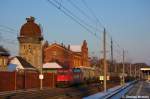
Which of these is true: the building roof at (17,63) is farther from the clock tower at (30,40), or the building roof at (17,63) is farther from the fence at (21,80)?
the fence at (21,80)

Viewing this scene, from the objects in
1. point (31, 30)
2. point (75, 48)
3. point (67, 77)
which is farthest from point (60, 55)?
point (67, 77)

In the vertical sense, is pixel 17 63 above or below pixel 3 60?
below

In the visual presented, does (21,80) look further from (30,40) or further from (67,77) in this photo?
(30,40)

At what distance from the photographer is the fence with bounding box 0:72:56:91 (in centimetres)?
5715

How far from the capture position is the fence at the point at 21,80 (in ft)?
188

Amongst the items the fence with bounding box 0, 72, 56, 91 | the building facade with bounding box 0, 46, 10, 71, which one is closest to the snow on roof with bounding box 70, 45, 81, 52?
the building facade with bounding box 0, 46, 10, 71

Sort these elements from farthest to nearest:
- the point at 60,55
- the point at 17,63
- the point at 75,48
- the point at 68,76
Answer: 1. the point at 75,48
2. the point at 60,55
3. the point at 17,63
4. the point at 68,76

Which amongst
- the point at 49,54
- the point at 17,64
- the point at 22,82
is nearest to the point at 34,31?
the point at 17,64

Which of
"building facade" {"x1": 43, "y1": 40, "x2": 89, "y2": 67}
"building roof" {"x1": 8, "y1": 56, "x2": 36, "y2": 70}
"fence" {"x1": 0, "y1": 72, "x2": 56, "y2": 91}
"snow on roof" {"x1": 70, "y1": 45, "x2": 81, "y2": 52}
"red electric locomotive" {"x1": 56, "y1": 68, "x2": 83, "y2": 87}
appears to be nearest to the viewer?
"fence" {"x1": 0, "y1": 72, "x2": 56, "y2": 91}

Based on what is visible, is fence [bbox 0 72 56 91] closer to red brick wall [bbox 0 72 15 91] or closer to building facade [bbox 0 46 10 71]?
red brick wall [bbox 0 72 15 91]

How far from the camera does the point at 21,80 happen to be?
62969mm

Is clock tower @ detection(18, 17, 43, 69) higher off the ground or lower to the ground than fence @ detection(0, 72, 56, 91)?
higher

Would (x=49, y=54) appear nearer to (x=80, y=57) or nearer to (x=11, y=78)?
(x=80, y=57)

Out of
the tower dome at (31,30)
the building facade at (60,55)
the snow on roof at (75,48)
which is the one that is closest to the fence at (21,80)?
the tower dome at (31,30)
